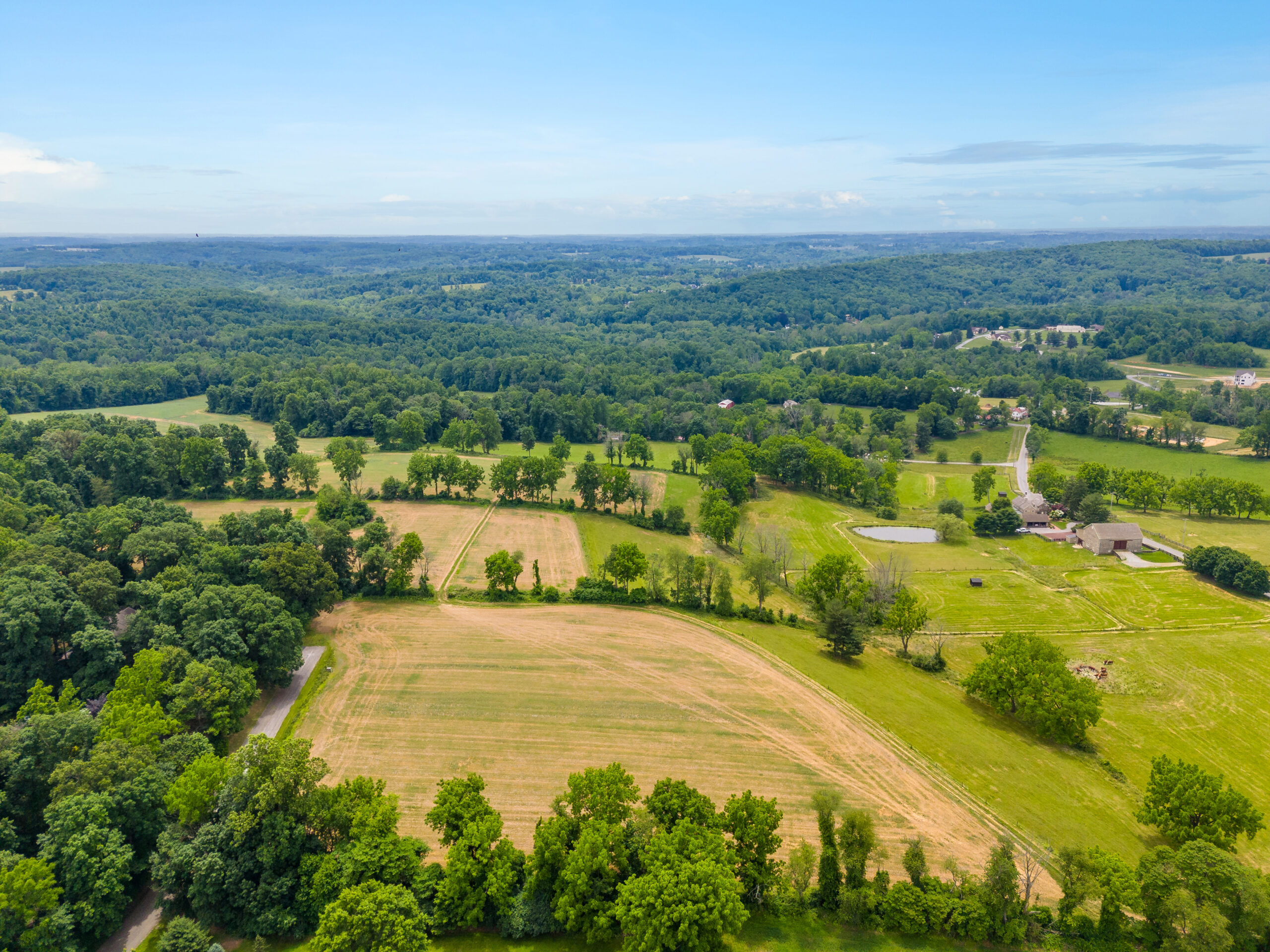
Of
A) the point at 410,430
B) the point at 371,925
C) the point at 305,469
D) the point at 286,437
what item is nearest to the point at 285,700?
the point at 371,925

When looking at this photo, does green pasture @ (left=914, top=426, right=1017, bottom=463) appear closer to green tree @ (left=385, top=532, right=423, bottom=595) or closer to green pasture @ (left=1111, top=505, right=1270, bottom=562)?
green pasture @ (left=1111, top=505, right=1270, bottom=562)

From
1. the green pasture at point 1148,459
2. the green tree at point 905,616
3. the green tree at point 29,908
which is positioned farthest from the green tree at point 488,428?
the green pasture at point 1148,459

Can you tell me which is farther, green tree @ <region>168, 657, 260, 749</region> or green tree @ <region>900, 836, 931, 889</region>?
green tree @ <region>168, 657, 260, 749</region>

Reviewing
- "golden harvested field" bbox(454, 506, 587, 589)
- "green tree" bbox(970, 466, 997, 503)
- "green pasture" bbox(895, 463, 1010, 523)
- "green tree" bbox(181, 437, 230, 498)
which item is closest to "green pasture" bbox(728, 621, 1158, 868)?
"golden harvested field" bbox(454, 506, 587, 589)

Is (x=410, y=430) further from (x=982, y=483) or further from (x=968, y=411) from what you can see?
(x=968, y=411)

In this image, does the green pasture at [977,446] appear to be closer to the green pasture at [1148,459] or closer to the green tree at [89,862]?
the green pasture at [1148,459]

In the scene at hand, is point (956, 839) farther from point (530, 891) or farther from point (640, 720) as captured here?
point (530, 891)

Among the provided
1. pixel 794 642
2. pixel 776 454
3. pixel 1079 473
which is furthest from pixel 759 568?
pixel 1079 473
